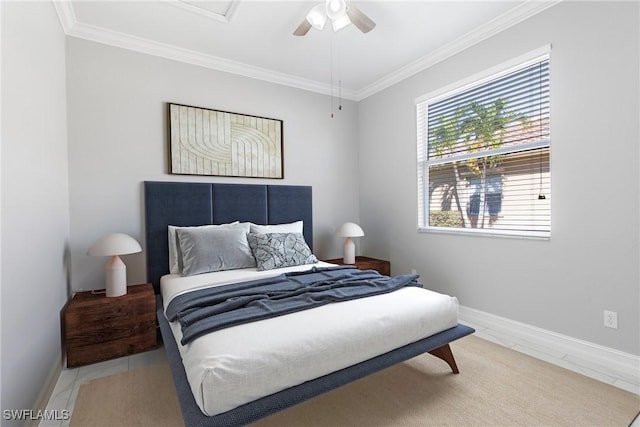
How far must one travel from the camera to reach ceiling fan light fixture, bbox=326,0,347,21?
2.18 m

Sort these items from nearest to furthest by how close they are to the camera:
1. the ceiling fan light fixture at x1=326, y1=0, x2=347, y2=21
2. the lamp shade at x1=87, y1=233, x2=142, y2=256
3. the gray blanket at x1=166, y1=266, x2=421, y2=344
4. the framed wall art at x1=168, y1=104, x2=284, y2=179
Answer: the gray blanket at x1=166, y1=266, x2=421, y2=344 < the ceiling fan light fixture at x1=326, y1=0, x2=347, y2=21 < the lamp shade at x1=87, y1=233, x2=142, y2=256 < the framed wall art at x1=168, y1=104, x2=284, y2=179

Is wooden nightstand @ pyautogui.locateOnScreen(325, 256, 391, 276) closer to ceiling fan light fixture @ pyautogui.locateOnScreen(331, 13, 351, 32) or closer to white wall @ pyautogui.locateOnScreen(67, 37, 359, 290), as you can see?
white wall @ pyautogui.locateOnScreen(67, 37, 359, 290)

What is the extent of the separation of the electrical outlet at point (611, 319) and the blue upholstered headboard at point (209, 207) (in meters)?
2.75

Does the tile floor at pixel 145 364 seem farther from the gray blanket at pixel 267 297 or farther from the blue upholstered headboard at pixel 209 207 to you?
the blue upholstered headboard at pixel 209 207

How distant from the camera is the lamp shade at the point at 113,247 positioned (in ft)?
7.88

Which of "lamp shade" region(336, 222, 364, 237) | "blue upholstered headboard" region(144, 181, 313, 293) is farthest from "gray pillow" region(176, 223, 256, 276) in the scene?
"lamp shade" region(336, 222, 364, 237)

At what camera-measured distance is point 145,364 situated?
90.9 inches

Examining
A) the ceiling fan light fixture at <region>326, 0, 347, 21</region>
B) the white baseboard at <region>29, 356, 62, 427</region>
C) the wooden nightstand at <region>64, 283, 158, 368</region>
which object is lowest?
the white baseboard at <region>29, 356, 62, 427</region>

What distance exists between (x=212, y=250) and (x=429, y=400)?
203 cm

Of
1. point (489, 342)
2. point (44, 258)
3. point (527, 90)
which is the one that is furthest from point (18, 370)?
point (527, 90)

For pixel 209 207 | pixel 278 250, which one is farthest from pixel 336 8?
pixel 209 207

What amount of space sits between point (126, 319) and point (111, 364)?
0.32m

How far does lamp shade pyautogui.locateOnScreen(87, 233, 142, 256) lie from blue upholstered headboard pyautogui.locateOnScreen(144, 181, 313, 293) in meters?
0.44

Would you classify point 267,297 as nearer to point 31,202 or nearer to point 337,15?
point 31,202
